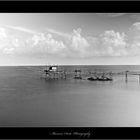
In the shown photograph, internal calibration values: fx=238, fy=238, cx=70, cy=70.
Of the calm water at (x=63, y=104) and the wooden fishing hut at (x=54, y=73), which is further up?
the wooden fishing hut at (x=54, y=73)

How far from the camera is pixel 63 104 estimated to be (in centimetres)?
142

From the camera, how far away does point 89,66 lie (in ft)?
5.02

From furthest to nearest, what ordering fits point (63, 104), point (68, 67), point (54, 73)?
point (54, 73), point (68, 67), point (63, 104)

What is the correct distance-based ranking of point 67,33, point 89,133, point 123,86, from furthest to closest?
point 123,86
point 67,33
point 89,133

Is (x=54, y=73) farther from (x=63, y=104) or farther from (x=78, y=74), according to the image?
(x=63, y=104)

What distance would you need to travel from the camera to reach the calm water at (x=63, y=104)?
1.38 metres

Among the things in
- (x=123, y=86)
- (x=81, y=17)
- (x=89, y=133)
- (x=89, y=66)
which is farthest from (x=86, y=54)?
(x=89, y=133)

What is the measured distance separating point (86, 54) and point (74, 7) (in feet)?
1.00

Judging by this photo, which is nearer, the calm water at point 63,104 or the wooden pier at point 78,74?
the calm water at point 63,104

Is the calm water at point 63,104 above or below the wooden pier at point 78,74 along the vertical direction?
below

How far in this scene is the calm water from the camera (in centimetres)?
138

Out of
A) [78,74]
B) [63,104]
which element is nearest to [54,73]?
[78,74]

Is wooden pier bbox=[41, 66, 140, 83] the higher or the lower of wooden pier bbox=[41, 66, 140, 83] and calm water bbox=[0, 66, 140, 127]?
the higher

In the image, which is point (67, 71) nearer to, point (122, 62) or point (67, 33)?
point (67, 33)
